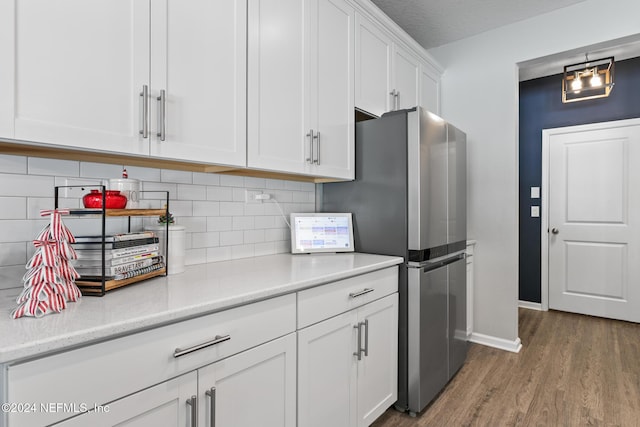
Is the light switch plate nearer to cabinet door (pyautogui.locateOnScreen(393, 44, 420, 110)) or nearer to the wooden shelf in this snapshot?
cabinet door (pyautogui.locateOnScreen(393, 44, 420, 110))

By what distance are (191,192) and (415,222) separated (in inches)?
47.9

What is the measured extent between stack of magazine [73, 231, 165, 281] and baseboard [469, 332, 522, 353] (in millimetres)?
2817

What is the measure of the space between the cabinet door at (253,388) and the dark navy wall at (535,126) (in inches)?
150

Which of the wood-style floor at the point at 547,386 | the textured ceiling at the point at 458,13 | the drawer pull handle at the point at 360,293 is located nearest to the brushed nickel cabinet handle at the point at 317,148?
the drawer pull handle at the point at 360,293

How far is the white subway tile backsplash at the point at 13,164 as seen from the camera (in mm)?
1168

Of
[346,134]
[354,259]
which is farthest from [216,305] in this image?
[346,134]

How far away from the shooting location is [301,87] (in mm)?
1832

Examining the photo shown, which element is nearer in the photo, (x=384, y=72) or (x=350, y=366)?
(x=350, y=366)

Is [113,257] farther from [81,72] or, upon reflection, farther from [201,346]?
[81,72]

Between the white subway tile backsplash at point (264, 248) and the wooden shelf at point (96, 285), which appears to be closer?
the wooden shelf at point (96, 285)

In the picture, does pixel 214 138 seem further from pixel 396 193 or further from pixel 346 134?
pixel 396 193

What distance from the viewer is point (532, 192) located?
4.09 meters

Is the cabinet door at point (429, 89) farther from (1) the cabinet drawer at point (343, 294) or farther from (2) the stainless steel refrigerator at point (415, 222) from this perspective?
(1) the cabinet drawer at point (343, 294)

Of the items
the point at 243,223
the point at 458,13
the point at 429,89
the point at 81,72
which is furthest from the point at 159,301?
the point at 458,13
